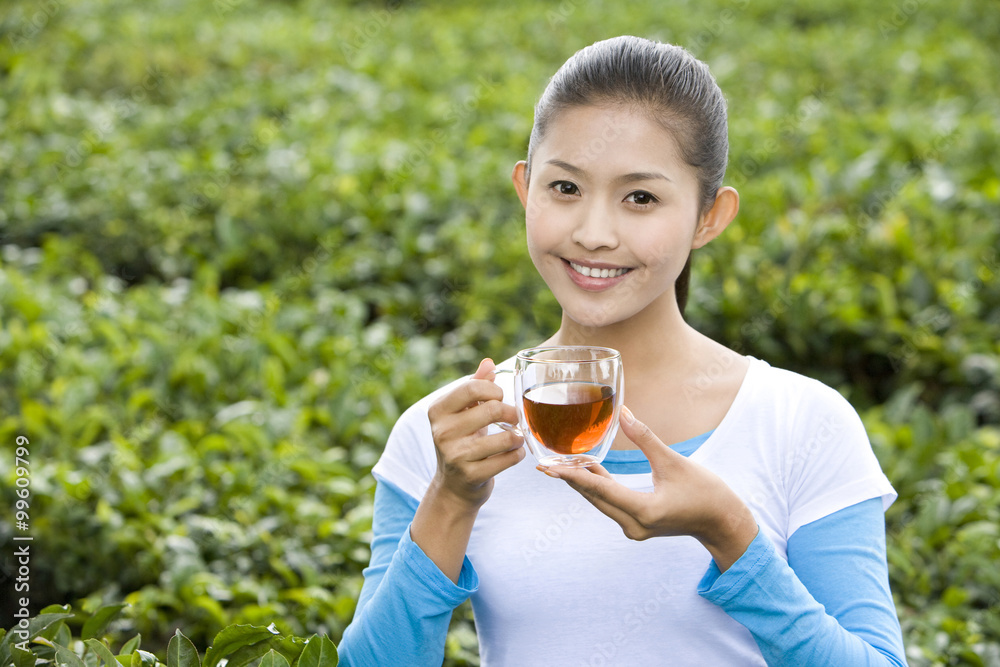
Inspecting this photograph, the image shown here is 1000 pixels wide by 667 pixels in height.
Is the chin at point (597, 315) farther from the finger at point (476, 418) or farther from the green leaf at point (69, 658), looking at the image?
the green leaf at point (69, 658)

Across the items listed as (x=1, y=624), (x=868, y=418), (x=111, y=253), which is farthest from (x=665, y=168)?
(x=111, y=253)

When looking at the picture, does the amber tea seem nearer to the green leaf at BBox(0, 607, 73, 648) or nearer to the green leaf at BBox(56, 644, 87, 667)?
the green leaf at BBox(56, 644, 87, 667)

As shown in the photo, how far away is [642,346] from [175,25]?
9081 millimetres

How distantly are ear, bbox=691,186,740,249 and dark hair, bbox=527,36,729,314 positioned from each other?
102 millimetres

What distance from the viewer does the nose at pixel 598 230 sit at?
1.71m

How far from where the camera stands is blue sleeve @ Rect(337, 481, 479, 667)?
65.5 inches

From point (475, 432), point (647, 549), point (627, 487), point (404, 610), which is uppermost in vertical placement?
point (475, 432)

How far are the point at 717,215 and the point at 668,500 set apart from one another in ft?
2.31

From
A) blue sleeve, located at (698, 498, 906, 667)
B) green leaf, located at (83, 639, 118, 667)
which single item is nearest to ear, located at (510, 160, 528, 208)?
blue sleeve, located at (698, 498, 906, 667)

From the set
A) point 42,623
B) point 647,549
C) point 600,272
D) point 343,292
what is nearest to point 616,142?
Answer: point 600,272

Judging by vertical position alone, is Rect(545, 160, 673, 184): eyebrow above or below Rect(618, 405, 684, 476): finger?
above

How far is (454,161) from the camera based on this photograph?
20.1ft

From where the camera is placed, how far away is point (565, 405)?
1532mm

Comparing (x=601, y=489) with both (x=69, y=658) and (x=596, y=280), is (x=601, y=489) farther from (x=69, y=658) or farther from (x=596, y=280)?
(x=69, y=658)
